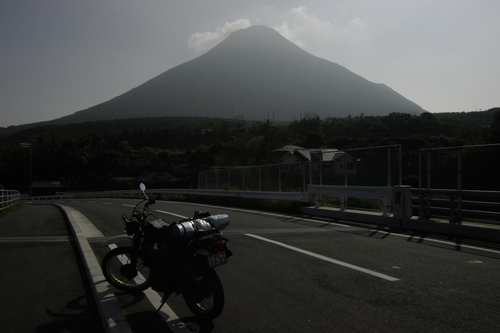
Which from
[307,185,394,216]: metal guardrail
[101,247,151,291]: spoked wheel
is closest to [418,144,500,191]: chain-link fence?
[307,185,394,216]: metal guardrail

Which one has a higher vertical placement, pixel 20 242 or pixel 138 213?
pixel 138 213

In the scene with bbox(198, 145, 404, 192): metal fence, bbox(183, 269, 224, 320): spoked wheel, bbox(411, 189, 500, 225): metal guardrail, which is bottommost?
bbox(183, 269, 224, 320): spoked wheel

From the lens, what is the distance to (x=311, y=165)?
13.8m

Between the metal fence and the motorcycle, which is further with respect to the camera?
the metal fence

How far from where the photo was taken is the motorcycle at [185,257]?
3695mm

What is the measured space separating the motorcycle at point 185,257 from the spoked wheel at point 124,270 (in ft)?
0.04

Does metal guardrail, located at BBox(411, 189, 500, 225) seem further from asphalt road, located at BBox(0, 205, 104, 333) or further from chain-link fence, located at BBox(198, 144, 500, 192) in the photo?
asphalt road, located at BBox(0, 205, 104, 333)

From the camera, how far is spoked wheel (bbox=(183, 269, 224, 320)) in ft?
11.8

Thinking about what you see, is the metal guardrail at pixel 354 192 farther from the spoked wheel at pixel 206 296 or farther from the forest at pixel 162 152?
the forest at pixel 162 152

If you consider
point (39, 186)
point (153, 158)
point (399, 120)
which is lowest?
point (39, 186)

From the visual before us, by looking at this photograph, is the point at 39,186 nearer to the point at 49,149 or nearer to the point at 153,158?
the point at 49,149

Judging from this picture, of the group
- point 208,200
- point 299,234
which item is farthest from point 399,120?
point 299,234

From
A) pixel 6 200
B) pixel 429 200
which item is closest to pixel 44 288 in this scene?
pixel 429 200

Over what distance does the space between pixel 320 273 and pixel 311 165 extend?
875cm
